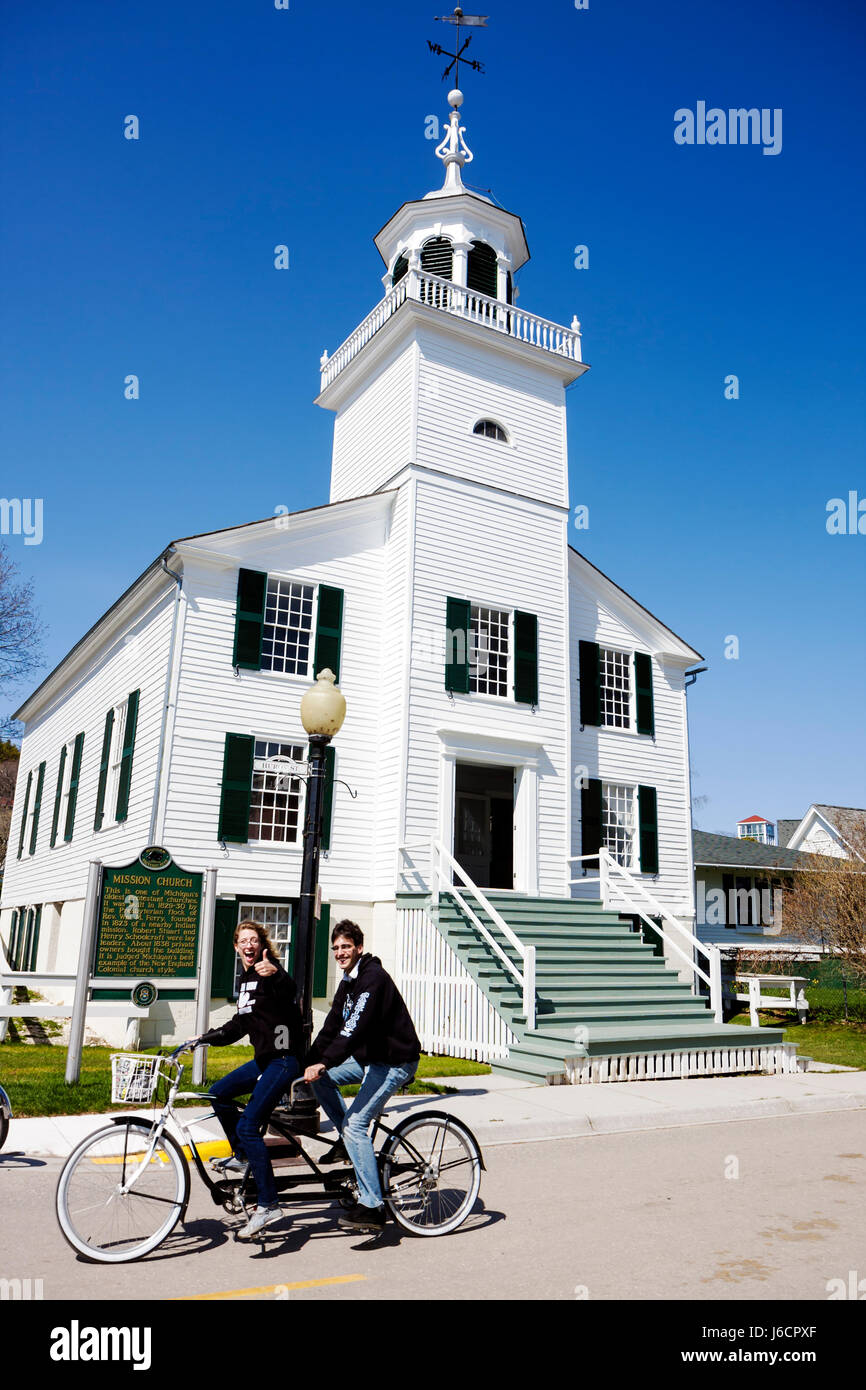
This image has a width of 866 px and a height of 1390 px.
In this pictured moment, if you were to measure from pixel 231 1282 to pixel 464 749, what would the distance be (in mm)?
13011

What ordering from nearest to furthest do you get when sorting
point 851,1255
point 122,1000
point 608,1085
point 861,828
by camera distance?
point 851,1255 → point 122,1000 → point 608,1085 → point 861,828

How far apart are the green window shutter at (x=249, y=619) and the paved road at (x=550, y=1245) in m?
10.1

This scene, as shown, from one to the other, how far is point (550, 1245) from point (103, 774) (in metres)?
15.8

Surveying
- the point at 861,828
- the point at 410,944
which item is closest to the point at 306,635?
the point at 410,944

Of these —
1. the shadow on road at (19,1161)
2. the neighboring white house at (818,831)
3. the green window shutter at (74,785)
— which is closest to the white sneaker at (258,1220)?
the shadow on road at (19,1161)

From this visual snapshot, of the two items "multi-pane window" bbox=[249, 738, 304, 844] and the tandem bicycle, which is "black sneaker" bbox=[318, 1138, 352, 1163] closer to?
the tandem bicycle

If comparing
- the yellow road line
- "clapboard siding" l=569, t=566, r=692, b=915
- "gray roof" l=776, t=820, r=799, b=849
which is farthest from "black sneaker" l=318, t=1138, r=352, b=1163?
"gray roof" l=776, t=820, r=799, b=849

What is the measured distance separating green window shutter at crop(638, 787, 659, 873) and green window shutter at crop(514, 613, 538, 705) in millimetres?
3774

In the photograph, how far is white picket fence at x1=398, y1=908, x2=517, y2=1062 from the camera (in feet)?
42.5

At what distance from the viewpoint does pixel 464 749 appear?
57.1 feet

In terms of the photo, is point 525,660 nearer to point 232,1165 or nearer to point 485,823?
point 485,823

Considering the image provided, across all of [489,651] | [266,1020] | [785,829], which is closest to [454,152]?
[489,651]
